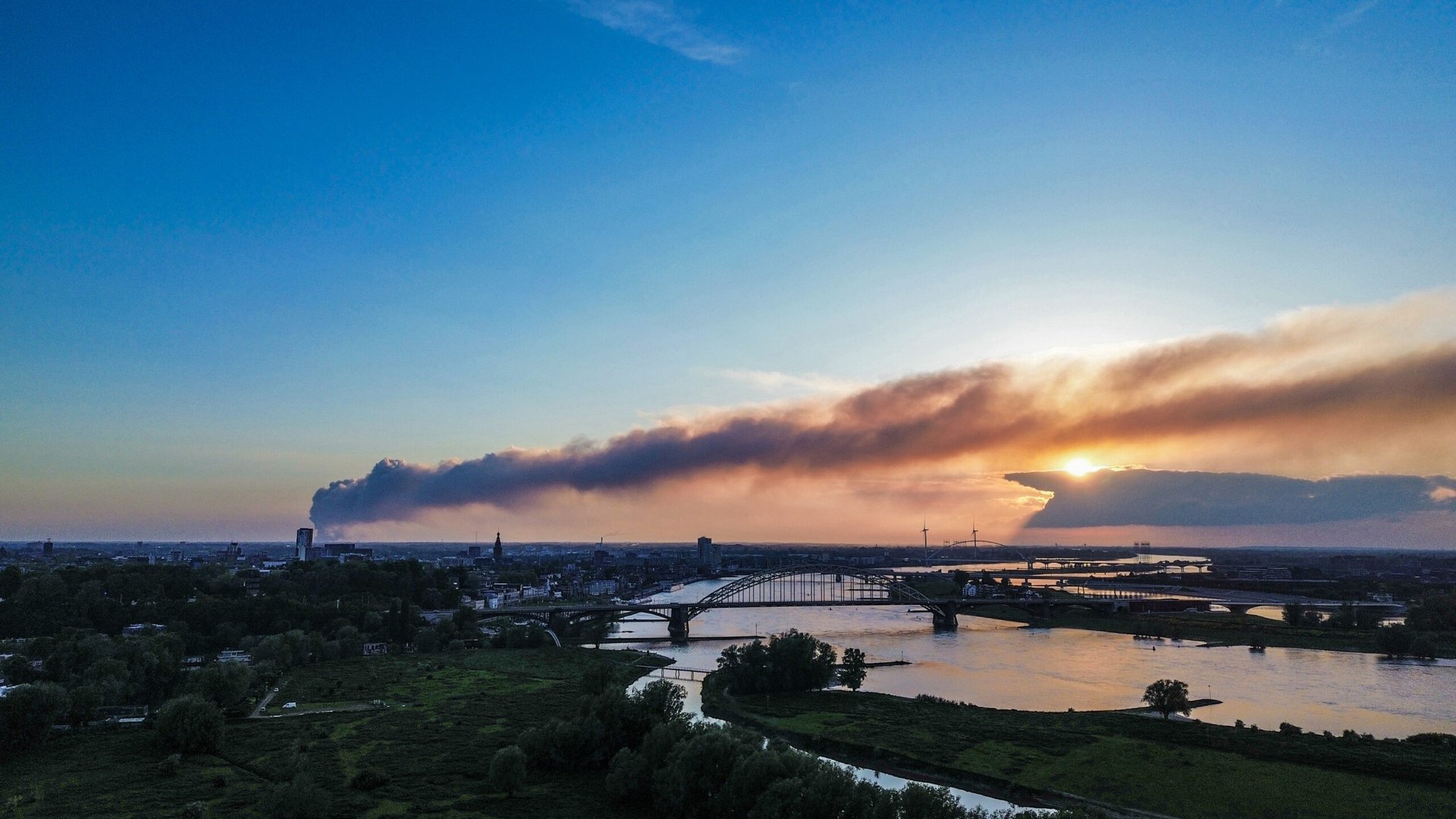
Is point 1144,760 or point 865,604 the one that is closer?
point 1144,760

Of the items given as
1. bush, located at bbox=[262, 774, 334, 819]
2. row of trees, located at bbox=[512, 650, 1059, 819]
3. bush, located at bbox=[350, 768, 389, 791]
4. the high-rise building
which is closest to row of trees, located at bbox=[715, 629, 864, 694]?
row of trees, located at bbox=[512, 650, 1059, 819]

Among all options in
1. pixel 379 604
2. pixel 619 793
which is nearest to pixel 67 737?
pixel 619 793

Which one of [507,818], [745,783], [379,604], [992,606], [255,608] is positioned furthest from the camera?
[992,606]

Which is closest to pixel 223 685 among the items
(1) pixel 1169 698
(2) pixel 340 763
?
(2) pixel 340 763

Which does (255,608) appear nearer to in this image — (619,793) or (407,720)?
(407,720)

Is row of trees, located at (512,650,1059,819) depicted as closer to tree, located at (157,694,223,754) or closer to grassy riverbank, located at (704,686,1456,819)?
grassy riverbank, located at (704,686,1456,819)

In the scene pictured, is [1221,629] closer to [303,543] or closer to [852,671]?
[852,671]
